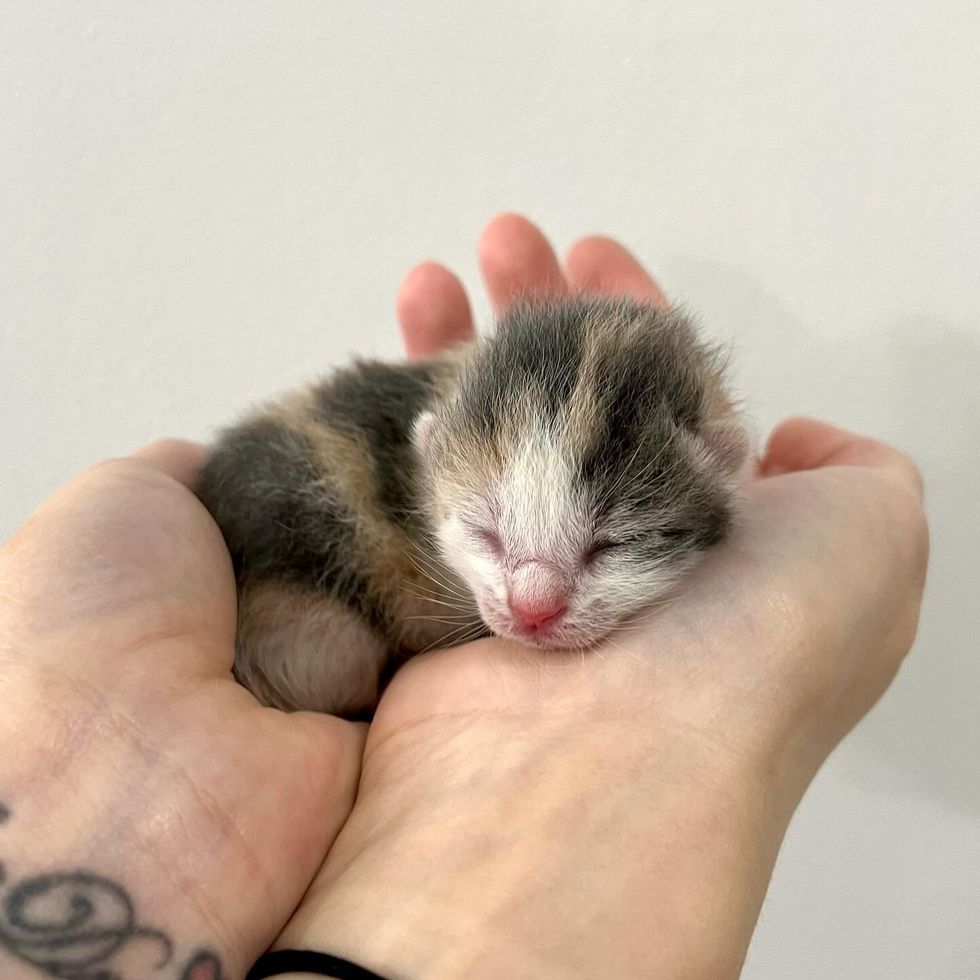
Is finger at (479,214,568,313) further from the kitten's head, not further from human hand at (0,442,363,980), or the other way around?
human hand at (0,442,363,980)

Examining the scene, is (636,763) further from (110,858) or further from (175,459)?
(175,459)

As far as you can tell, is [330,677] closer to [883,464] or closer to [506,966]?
[506,966]

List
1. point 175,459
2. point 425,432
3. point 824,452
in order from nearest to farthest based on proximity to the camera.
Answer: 1. point 425,432
2. point 175,459
3. point 824,452

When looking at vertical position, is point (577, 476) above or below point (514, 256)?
below

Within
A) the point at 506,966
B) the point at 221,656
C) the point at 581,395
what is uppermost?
the point at 581,395

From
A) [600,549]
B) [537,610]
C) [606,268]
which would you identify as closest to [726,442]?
[600,549]

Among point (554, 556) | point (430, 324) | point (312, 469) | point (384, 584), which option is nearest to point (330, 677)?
point (384, 584)
